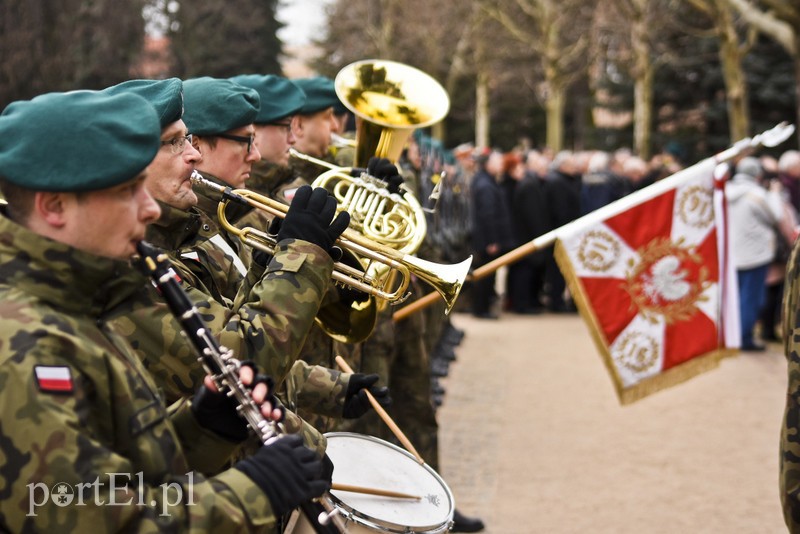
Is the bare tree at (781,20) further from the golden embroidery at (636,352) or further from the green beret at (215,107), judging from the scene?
the green beret at (215,107)

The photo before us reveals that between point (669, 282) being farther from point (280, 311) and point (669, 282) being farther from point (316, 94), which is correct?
point (280, 311)

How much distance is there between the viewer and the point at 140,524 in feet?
7.00

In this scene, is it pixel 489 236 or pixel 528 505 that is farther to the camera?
pixel 489 236

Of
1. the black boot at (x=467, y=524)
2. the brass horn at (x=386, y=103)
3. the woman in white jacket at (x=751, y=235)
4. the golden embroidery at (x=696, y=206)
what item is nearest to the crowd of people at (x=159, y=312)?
the brass horn at (x=386, y=103)

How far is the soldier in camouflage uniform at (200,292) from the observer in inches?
107

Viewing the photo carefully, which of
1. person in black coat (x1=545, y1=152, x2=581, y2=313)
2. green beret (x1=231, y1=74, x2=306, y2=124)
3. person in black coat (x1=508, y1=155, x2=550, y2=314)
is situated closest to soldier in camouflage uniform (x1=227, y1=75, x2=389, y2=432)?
green beret (x1=231, y1=74, x2=306, y2=124)

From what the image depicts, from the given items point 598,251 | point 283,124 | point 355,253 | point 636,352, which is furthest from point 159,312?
point 636,352

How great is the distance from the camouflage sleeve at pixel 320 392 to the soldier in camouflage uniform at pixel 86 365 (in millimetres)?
1350

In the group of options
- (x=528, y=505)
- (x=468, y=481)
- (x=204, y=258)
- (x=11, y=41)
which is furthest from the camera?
(x=11, y=41)

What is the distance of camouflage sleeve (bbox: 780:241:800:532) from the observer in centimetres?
338

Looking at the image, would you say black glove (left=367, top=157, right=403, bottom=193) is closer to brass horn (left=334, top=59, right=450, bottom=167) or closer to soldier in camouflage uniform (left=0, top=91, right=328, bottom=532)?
brass horn (left=334, top=59, right=450, bottom=167)

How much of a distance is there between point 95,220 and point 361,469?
145cm

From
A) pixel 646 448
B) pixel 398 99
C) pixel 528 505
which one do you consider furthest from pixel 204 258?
pixel 646 448

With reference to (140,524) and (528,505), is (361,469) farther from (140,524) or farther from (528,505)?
(528,505)
